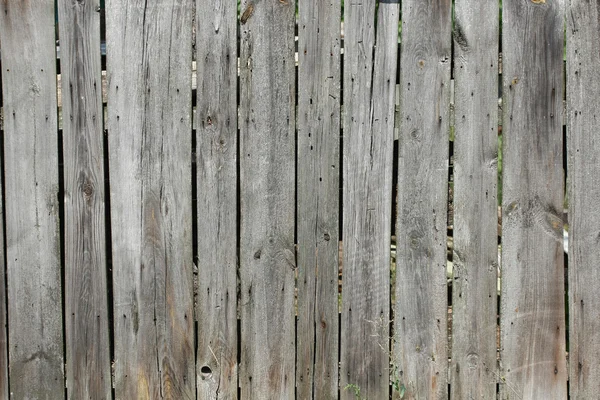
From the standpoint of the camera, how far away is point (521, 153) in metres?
2.92

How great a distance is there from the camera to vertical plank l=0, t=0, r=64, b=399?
9.37 feet

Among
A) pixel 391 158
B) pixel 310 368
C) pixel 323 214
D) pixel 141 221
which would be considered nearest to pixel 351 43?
pixel 391 158

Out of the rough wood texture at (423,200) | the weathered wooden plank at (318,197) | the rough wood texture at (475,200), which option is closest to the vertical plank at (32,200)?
the weathered wooden plank at (318,197)

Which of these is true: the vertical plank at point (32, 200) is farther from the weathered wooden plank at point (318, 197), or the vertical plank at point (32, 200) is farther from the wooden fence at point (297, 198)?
the weathered wooden plank at point (318, 197)

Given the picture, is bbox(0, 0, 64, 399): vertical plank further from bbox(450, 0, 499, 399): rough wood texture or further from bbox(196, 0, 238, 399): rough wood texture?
bbox(450, 0, 499, 399): rough wood texture

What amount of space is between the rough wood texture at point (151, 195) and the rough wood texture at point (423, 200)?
93 cm

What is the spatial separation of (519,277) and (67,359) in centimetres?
203

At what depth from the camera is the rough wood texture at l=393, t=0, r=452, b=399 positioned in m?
2.88

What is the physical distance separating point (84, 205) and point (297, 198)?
0.92m

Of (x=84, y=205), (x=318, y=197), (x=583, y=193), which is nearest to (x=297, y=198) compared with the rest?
(x=318, y=197)

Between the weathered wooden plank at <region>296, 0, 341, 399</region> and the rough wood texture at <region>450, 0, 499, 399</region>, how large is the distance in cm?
53

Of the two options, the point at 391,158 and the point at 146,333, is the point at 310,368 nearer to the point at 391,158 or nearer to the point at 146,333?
the point at 146,333

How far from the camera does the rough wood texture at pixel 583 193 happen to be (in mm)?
2908

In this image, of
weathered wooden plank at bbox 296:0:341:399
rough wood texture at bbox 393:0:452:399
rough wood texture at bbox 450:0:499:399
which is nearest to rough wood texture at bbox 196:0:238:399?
weathered wooden plank at bbox 296:0:341:399
